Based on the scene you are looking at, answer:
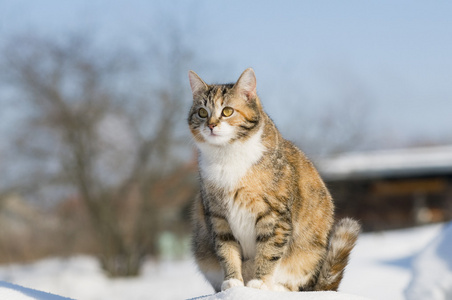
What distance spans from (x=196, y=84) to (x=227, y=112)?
0.39 m

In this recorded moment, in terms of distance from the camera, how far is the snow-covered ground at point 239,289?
16.7 ft

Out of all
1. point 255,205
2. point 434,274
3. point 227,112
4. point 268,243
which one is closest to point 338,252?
point 268,243

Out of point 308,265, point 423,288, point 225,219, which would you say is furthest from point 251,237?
point 423,288

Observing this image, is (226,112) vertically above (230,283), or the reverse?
(226,112)

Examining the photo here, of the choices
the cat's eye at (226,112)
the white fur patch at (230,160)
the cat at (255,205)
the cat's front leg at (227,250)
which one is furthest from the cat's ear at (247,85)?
the cat's front leg at (227,250)

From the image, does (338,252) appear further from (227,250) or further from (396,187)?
(396,187)

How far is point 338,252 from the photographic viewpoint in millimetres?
3686

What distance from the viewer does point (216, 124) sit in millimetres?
3477

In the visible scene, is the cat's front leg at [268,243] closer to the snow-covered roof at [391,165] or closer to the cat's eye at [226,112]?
the cat's eye at [226,112]

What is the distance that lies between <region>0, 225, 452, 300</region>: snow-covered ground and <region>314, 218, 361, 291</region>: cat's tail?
1.39ft

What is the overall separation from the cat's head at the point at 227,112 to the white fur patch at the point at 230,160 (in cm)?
4

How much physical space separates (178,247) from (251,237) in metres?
13.7

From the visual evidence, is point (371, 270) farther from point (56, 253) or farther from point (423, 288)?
point (56, 253)

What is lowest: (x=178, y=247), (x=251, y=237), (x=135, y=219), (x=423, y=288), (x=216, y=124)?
(x=178, y=247)
